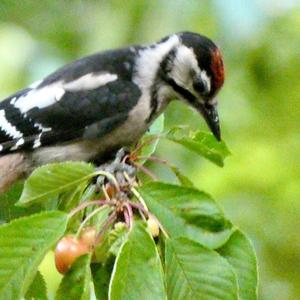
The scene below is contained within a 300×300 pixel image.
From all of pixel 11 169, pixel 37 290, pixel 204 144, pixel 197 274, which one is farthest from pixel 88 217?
pixel 11 169

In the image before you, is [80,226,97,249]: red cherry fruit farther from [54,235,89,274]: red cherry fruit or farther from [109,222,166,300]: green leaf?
[109,222,166,300]: green leaf

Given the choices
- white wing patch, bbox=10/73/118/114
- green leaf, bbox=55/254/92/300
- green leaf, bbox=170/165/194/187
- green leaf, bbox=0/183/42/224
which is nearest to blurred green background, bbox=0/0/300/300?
white wing patch, bbox=10/73/118/114

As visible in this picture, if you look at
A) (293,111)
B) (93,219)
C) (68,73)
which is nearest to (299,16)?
(293,111)

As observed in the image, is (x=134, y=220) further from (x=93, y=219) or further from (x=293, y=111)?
(x=293, y=111)

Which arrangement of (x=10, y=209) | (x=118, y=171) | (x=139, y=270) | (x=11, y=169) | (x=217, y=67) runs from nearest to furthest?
(x=139, y=270) → (x=118, y=171) → (x=10, y=209) → (x=217, y=67) → (x=11, y=169)

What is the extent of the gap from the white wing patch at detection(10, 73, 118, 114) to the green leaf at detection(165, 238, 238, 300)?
1.17m

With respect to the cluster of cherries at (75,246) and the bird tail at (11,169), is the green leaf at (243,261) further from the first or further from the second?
the bird tail at (11,169)

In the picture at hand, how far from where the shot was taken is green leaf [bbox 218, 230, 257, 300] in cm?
273

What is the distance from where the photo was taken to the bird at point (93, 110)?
12.1ft

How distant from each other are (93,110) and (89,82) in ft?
0.29

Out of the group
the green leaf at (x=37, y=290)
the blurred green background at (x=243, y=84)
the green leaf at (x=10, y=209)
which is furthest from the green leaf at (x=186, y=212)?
the blurred green background at (x=243, y=84)

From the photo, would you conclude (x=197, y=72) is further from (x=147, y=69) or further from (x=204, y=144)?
(x=204, y=144)

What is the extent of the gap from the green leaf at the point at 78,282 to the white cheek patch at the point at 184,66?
1147mm

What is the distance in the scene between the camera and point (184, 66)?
3.75 m
